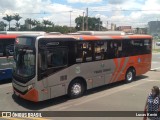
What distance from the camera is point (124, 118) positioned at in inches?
390

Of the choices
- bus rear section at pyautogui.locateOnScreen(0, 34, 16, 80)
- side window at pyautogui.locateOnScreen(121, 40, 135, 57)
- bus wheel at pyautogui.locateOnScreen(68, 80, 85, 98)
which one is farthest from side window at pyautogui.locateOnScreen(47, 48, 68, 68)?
bus rear section at pyautogui.locateOnScreen(0, 34, 16, 80)

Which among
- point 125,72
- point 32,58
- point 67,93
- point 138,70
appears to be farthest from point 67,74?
point 138,70

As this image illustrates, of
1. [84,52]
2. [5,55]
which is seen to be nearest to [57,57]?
[84,52]

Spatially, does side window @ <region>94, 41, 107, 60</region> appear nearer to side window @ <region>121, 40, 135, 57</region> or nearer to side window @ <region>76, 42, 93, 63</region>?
side window @ <region>76, 42, 93, 63</region>

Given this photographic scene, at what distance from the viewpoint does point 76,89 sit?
12727mm

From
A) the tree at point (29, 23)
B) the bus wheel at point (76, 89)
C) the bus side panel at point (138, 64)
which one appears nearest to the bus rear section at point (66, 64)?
the bus wheel at point (76, 89)

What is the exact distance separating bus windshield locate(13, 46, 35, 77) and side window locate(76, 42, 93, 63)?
7.62 ft

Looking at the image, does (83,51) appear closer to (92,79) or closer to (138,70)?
(92,79)

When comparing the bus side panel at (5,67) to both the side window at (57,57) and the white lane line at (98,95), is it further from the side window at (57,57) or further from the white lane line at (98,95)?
the white lane line at (98,95)

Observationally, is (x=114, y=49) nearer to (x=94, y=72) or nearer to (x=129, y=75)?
(x=94, y=72)

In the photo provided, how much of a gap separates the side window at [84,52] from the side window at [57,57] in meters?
0.75

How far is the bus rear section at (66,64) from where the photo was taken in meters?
11.0

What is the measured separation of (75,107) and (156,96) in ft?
14.7

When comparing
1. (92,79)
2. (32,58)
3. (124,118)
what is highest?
(32,58)
